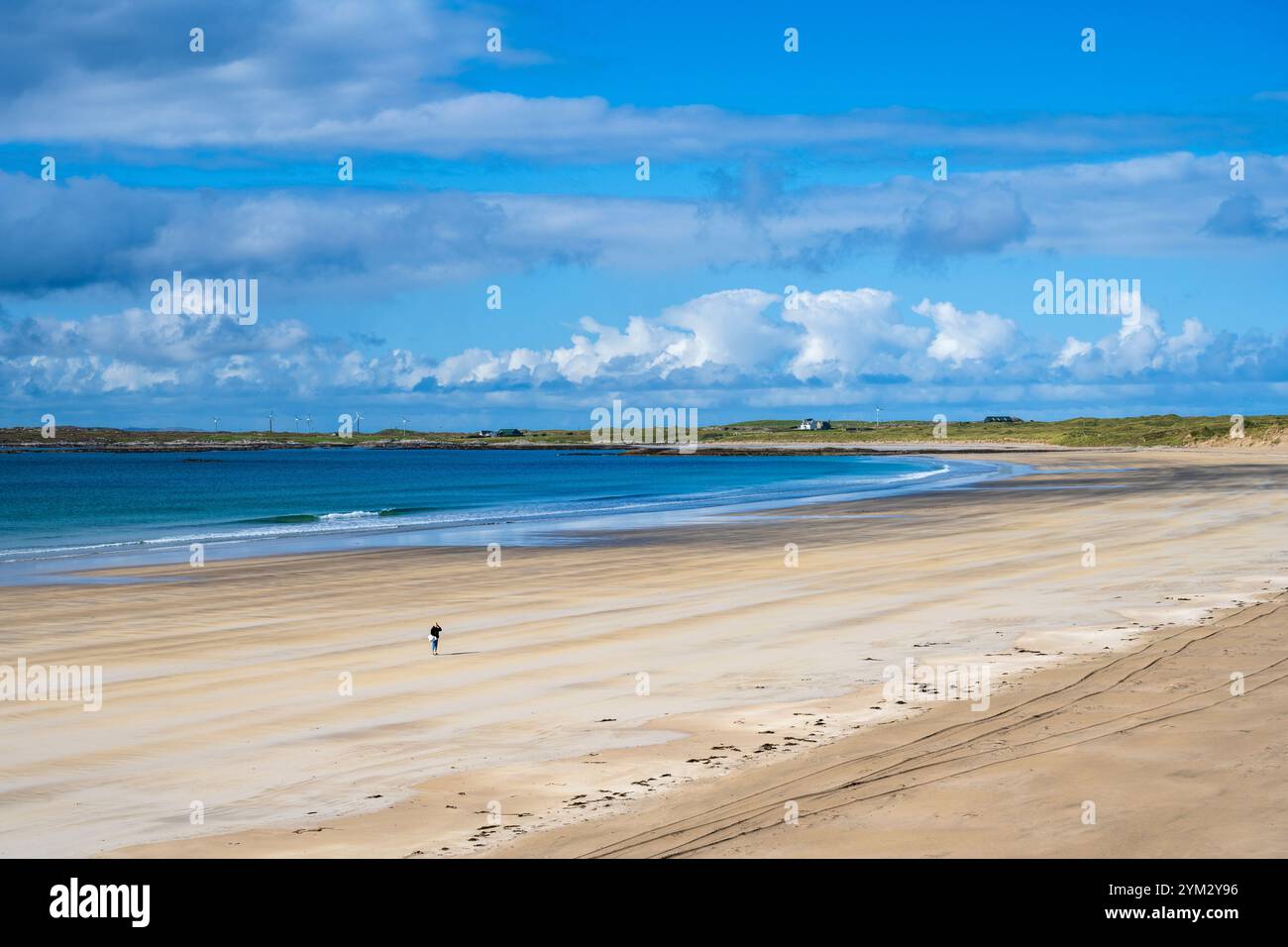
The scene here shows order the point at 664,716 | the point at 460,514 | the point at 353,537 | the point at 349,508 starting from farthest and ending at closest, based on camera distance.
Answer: the point at 349,508 < the point at 460,514 < the point at 353,537 < the point at 664,716

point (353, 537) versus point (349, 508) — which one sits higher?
point (349, 508)

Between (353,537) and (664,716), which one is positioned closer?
(664,716)

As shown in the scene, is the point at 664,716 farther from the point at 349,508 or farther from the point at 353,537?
the point at 349,508

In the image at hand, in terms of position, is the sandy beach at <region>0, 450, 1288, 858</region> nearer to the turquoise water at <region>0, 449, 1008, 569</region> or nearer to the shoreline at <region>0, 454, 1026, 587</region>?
the shoreline at <region>0, 454, 1026, 587</region>

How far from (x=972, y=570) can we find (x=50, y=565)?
2636 centimetres

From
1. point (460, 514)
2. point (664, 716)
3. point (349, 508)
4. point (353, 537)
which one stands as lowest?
point (664, 716)

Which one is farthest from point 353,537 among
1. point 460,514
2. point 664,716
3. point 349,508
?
point 664,716

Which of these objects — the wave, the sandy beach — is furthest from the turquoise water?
the sandy beach

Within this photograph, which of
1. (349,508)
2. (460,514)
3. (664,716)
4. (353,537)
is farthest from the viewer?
(349,508)

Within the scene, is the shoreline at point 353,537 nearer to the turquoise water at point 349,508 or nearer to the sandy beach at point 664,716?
the turquoise water at point 349,508

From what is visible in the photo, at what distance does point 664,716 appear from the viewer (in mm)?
13219

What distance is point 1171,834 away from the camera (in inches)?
327
